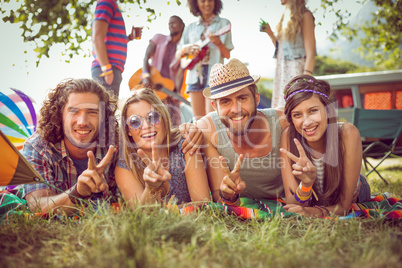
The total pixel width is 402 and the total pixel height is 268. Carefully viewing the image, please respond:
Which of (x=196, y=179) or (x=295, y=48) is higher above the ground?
(x=295, y=48)

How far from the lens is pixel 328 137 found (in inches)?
102

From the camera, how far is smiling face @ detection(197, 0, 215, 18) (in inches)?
173

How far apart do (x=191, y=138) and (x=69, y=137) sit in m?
1.02

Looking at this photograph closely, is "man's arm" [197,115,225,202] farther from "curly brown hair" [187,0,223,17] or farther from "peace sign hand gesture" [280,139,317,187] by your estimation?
"curly brown hair" [187,0,223,17]

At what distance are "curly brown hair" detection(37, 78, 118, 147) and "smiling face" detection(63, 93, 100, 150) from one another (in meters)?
0.06

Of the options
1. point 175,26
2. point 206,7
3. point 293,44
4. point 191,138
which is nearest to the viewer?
point 191,138

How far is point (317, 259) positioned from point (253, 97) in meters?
1.74

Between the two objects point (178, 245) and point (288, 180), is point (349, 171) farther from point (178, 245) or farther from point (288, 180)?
point (178, 245)

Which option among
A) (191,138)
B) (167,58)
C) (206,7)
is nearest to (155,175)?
(191,138)

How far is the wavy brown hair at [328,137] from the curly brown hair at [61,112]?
5.10ft

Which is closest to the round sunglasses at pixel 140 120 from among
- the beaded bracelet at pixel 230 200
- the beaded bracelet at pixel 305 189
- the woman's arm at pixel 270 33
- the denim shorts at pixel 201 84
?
the beaded bracelet at pixel 230 200

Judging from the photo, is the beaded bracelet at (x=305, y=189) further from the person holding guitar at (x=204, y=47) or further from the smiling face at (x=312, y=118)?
the person holding guitar at (x=204, y=47)

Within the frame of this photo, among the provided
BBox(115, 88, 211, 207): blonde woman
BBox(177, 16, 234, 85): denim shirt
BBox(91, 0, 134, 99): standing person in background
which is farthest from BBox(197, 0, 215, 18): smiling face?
BBox(115, 88, 211, 207): blonde woman

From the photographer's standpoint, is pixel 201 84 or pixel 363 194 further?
pixel 201 84
